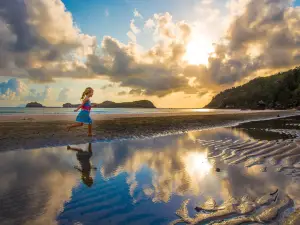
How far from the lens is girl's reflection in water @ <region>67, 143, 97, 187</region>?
20.6 ft

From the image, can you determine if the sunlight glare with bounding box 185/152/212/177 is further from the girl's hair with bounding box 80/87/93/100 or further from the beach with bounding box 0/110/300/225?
the girl's hair with bounding box 80/87/93/100

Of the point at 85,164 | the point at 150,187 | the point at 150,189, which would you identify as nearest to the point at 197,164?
the point at 150,187

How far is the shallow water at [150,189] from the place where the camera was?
164 inches

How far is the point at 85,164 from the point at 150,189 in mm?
3527

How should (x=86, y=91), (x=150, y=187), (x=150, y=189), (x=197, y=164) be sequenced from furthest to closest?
(x=86, y=91), (x=197, y=164), (x=150, y=187), (x=150, y=189)

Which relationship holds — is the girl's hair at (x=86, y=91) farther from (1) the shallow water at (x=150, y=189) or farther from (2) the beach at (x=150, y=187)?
(1) the shallow water at (x=150, y=189)

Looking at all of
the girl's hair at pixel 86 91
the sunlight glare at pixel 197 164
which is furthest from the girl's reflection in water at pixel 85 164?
the girl's hair at pixel 86 91

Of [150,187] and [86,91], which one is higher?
[86,91]

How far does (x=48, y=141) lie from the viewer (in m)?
13.3

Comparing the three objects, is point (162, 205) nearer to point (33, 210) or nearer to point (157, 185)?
point (157, 185)

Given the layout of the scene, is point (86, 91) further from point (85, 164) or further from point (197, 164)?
point (197, 164)

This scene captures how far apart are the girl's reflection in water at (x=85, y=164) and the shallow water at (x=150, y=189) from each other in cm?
9

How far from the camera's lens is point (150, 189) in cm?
562

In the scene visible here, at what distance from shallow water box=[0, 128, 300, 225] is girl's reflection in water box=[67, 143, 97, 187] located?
0.31 ft
